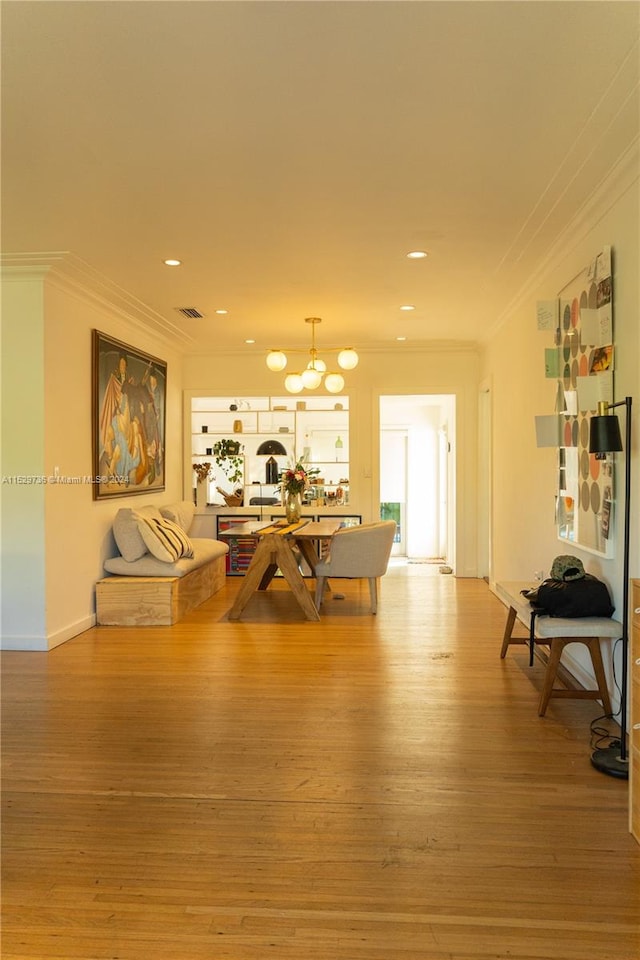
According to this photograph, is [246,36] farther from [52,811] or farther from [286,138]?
[52,811]

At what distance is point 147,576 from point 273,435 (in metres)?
3.29

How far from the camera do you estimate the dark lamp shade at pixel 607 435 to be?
10.5 feet

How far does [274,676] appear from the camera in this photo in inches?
175

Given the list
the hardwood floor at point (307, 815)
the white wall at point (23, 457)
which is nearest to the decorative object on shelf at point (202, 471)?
the white wall at point (23, 457)

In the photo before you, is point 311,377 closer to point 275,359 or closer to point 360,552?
point 275,359

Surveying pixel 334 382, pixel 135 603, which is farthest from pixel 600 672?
pixel 334 382

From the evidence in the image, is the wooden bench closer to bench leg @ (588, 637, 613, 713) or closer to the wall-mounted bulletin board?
bench leg @ (588, 637, 613, 713)

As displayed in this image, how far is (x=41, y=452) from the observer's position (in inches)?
203

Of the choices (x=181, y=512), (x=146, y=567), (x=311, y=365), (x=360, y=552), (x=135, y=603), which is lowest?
(x=135, y=603)

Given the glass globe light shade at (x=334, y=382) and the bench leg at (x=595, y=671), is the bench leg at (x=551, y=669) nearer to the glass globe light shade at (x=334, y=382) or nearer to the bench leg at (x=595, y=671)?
the bench leg at (x=595, y=671)

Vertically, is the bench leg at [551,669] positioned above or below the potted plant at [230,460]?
below

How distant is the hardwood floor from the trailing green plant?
4287mm

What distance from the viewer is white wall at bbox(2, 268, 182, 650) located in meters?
Answer: 5.13

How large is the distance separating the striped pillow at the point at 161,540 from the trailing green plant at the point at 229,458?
234 centimetres
